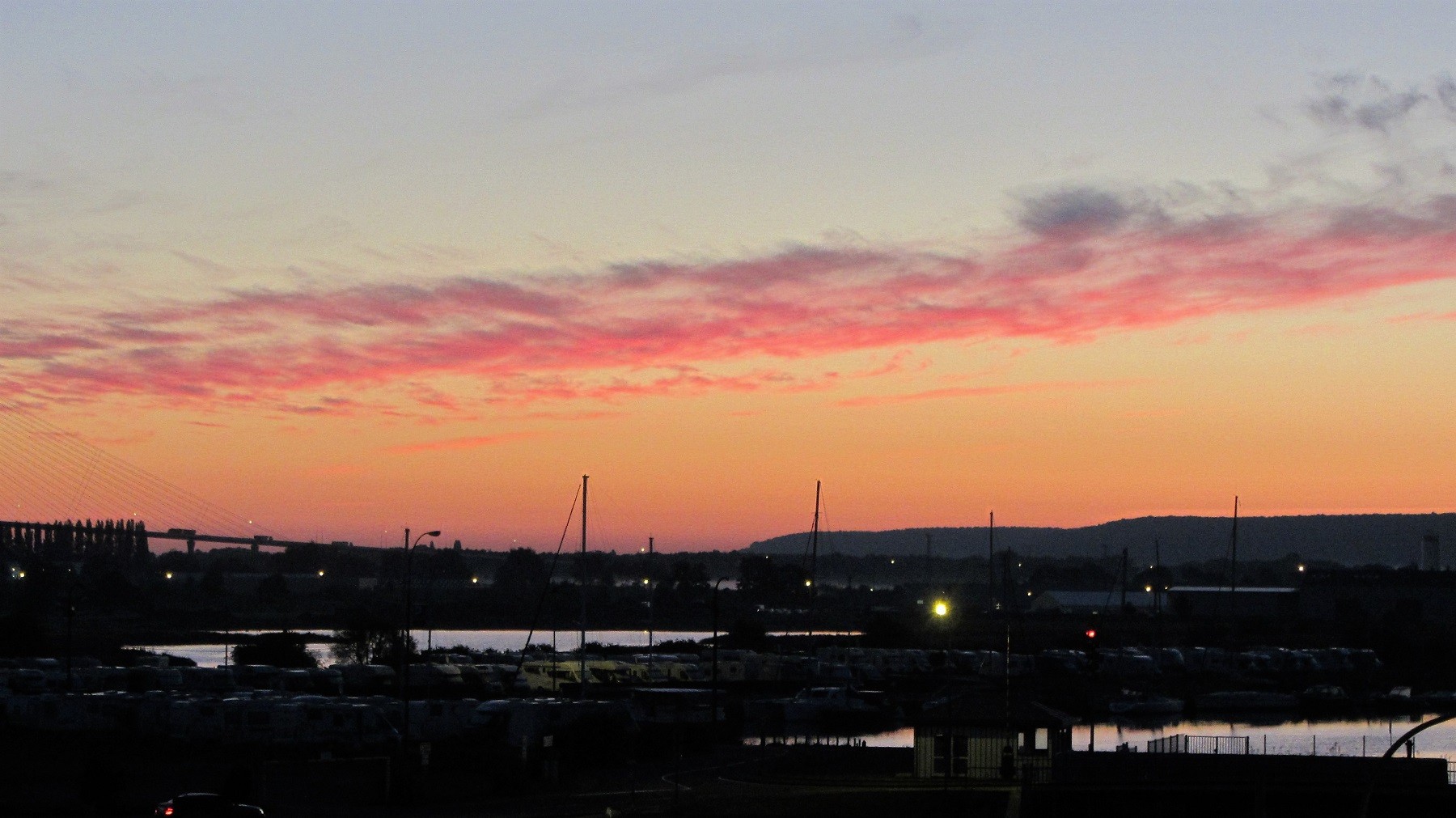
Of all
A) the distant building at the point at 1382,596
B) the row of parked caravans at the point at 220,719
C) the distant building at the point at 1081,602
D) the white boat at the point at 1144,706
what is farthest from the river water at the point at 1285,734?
the distant building at the point at 1081,602

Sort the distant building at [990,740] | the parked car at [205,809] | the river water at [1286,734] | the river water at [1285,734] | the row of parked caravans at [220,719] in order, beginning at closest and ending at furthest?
the parked car at [205,809] → the distant building at [990,740] → the row of parked caravans at [220,719] → the river water at [1285,734] → the river water at [1286,734]

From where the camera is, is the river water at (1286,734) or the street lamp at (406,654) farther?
the river water at (1286,734)

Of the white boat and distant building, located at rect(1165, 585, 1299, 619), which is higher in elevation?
distant building, located at rect(1165, 585, 1299, 619)

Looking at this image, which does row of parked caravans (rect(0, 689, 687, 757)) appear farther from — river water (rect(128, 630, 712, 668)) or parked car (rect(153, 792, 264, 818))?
river water (rect(128, 630, 712, 668))

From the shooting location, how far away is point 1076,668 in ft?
278

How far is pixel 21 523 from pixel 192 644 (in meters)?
57.2

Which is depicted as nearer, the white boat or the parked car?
the parked car

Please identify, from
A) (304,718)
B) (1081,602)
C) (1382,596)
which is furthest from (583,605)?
(1081,602)

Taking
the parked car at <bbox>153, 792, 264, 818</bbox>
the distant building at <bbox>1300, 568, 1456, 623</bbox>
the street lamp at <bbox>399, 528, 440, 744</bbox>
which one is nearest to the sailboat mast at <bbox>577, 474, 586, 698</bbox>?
the street lamp at <bbox>399, 528, 440, 744</bbox>

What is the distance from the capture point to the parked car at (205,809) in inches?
1108

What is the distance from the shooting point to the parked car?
28.1 metres

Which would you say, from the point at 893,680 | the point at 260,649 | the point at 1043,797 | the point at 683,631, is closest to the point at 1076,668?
the point at 893,680

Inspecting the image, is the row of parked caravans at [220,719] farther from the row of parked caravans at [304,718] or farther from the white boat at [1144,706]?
the white boat at [1144,706]

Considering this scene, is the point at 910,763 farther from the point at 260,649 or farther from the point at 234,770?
the point at 260,649
